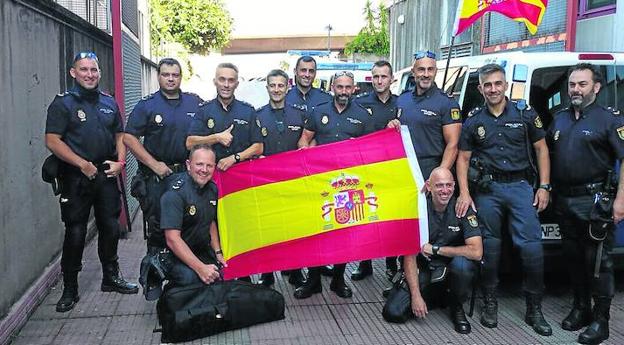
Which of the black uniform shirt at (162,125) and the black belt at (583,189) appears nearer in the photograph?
the black belt at (583,189)

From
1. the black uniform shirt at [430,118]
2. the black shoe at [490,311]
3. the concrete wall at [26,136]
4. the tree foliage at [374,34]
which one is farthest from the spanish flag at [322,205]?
the tree foliage at [374,34]

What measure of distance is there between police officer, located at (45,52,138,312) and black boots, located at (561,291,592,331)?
144 inches

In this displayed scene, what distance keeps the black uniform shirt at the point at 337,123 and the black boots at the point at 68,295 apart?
2271 millimetres

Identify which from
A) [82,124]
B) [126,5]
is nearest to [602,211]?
[82,124]

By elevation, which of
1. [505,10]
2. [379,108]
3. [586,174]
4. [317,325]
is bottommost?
[317,325]

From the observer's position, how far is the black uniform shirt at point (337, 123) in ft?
17.9

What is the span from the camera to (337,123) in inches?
215

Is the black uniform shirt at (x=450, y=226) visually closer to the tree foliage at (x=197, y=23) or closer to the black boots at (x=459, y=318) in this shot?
the black boots at (x=459, y=318)

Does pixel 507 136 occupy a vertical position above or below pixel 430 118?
below

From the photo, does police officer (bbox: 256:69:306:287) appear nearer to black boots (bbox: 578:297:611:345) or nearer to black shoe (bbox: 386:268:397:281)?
black shoe (bbox: 386:268:397:281)

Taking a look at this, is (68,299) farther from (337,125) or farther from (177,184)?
(337,125)

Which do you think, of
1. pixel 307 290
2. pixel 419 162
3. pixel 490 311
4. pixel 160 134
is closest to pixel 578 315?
pixel 490 311

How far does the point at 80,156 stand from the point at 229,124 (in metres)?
1.18

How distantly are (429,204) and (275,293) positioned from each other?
1.34 metres
